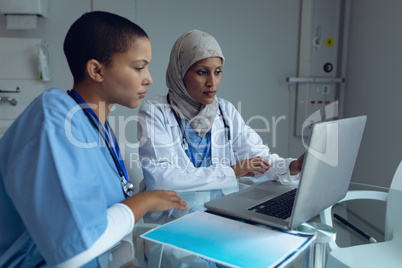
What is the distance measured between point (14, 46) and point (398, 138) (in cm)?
283

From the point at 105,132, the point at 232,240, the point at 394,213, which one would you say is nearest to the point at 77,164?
the point at 105,132

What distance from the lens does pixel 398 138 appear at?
2.06m

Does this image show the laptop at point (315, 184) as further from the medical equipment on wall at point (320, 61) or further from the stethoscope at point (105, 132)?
the medical equipment on wall at point (320, 61)

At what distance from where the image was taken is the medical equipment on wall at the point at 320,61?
2.66m

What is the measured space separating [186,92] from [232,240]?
0.92 metres

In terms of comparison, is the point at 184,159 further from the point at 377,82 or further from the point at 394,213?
the point at 377,82

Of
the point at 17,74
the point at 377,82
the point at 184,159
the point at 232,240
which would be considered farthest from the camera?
the point at 17,74

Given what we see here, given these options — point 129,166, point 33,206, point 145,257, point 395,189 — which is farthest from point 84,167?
point 395,189

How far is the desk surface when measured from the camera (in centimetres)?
75

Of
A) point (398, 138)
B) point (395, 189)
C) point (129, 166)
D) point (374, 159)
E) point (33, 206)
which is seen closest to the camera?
point (33, 206)

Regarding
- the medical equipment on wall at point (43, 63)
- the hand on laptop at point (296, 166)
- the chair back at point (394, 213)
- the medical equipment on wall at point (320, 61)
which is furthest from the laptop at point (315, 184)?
the medical equipment on wall at point (43, 63)

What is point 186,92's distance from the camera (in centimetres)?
154

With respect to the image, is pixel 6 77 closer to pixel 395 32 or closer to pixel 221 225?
pixel 221 225

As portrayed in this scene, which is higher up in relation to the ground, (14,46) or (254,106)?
(14,46)
